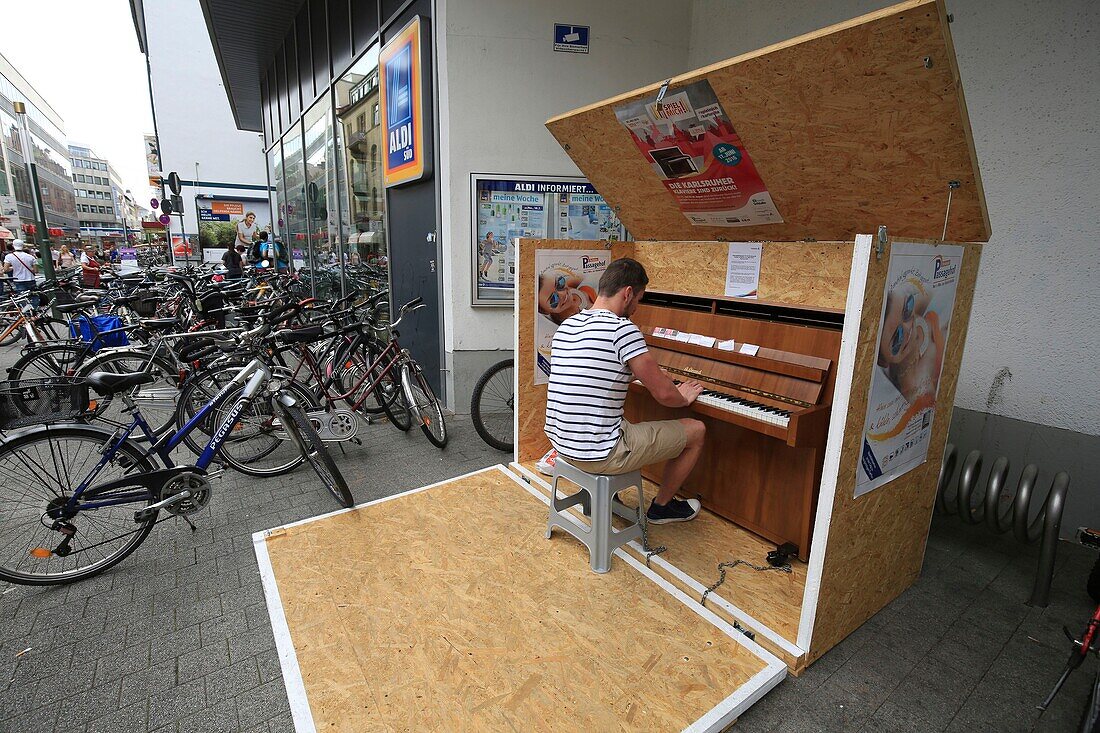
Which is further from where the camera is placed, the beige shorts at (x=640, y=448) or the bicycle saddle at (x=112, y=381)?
the bicycle saddle at (x=112, y=381)

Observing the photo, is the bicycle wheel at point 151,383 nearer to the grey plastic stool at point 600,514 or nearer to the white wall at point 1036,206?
the grey plastic stool at point 600,514

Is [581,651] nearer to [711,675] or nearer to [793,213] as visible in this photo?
[711,675]

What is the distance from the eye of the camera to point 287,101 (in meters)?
11.0

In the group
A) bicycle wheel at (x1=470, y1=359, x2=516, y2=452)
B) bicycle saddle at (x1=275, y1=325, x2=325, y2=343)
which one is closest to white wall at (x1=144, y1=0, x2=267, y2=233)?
bicycle saddle at (x1=275, y1=325, x2=325, y2=343)

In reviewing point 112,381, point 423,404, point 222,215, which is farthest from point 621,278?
point 222,215

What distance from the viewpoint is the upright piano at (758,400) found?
8.94 feet

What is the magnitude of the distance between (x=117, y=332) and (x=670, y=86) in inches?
219

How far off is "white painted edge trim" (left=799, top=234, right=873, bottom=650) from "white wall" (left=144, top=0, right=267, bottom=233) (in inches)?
1209

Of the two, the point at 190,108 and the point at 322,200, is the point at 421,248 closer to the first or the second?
the point at 322,200

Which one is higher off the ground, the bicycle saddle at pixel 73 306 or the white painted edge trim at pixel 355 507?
the bicycle saddle at pixel 73 306

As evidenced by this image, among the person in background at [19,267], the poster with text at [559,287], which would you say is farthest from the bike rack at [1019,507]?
the person in background at [19,267]

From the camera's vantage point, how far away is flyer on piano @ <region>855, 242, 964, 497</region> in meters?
2.07

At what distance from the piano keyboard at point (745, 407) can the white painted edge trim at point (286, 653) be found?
2202 mm

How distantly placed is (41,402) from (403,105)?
395 centimetres
